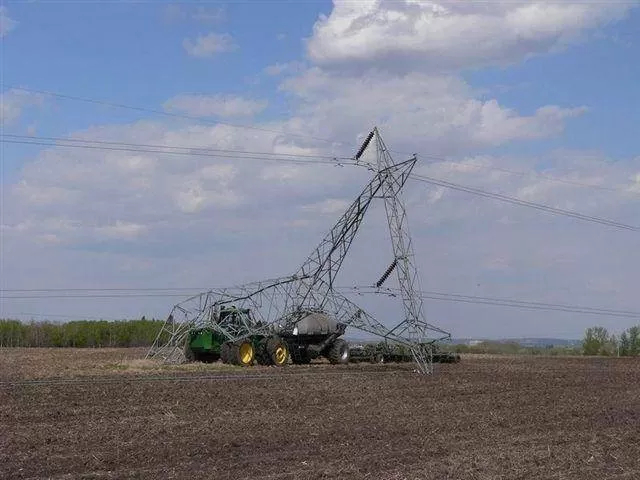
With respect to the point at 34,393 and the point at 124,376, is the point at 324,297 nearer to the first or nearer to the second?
the point at 124,376

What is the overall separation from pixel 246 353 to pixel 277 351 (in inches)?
56.4

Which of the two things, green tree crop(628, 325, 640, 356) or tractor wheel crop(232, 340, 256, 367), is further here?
green tree crop(628, 325, 640, 356)

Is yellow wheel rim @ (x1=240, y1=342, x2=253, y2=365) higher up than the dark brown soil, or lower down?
higher up

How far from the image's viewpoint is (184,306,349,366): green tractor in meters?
40.3

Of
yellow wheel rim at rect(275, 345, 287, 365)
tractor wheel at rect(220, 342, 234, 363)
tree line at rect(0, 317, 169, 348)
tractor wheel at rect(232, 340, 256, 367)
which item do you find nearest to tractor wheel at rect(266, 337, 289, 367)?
yellow wheel rim at rect(275, 345, 287, 365)

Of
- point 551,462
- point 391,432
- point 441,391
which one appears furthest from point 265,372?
point 551,462

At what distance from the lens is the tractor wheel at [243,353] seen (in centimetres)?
3972

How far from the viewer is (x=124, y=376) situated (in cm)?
3061

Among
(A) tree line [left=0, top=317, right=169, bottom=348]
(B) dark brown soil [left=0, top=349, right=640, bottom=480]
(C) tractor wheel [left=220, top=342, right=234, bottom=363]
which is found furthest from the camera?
(A) tree line [left=0, top=317, right=169, bottom=348]

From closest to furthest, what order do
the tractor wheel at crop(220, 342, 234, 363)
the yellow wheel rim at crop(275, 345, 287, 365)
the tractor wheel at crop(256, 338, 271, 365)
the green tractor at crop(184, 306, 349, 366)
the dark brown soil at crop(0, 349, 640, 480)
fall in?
the dark brown soil at crop(0, 349, 640, 480), the tractor wheel at crop(220, 342, 234, 363), the green tractor at crop(184, 306, 349, 366), the tractor wheel at crop(256, 338, 271, 365), the yellow wheel rim at crop(275, 345, 287, 365)

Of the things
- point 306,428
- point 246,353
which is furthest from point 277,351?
point 306,428

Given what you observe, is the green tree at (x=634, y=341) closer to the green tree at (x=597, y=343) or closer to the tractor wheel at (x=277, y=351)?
the green tree at (x=597, y=343)

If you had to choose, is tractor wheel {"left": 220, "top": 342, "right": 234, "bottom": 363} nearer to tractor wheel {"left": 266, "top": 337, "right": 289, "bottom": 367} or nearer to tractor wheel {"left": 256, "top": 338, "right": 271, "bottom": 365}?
tractor wheel {"left": 256, "top": 338, "right": 271, "bottom": 365}

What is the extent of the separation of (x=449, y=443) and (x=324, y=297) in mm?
26348
